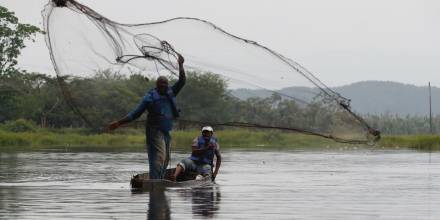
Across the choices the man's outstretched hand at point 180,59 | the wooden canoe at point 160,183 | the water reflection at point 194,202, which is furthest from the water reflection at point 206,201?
the man's outstretched hand at point 180,59

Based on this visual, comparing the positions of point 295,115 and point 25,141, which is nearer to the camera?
point 295,115

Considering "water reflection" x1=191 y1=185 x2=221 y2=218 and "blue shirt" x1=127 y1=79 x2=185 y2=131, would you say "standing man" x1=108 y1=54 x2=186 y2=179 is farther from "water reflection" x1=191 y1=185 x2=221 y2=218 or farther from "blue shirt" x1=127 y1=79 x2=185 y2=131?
"water reflection" x1=191 y1=185 x2=221 y2=218

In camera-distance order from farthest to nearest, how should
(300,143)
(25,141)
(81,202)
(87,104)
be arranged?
(300,143)
(25,141)
(87,104)
(81,202)

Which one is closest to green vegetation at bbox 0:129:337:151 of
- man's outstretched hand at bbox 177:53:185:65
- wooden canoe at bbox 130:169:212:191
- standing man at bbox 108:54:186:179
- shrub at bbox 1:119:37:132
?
shrub at bbox 1:119:37:132

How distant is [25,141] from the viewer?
7162 centimetres

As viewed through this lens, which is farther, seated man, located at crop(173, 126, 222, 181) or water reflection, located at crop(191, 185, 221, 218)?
seated man, located at crop(173, 126, 222, 181)

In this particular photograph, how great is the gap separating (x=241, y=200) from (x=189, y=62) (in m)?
2.75

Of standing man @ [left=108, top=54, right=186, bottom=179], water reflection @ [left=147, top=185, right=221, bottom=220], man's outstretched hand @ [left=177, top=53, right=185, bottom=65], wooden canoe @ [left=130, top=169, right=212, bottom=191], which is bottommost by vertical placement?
water reflection @ [left=147, top=185, right=221, bottom=220]

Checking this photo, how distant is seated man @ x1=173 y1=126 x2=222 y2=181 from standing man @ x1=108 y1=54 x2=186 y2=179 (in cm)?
165

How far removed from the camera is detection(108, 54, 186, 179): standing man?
20016 millimetres

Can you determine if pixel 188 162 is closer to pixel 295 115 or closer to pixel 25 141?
pixel 295 115

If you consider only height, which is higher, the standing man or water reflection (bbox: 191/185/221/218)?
the standing man

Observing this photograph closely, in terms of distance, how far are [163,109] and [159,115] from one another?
0.14 meters

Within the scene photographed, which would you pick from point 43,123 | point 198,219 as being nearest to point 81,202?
point 198,219
